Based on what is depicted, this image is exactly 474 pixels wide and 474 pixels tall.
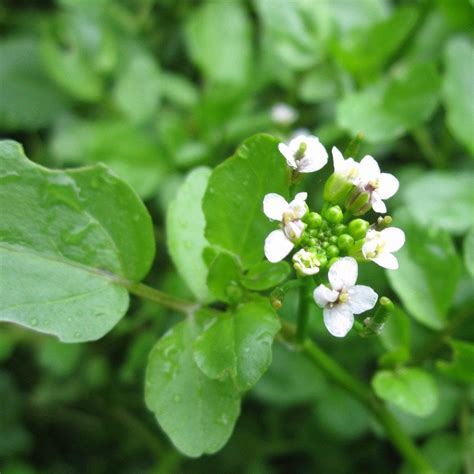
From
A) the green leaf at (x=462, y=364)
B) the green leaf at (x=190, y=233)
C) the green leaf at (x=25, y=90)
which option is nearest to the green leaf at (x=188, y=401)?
the green leaf at (x=190, y=233)

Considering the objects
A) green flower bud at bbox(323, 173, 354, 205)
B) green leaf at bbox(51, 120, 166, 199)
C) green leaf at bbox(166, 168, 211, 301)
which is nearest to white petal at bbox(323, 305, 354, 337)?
green flower bud at bbox(323, 173, 354, 205)

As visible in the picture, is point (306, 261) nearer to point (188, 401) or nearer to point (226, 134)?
point (188, 401)

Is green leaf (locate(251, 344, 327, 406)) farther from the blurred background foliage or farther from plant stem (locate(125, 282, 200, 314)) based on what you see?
plant stem (locate(125, 282, 200, 314))

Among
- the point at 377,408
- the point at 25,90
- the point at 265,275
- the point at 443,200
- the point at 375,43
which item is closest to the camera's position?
the point at 265,275

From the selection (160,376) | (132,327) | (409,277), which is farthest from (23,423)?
(409,277)

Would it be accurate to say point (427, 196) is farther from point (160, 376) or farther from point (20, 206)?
point (20, 206)

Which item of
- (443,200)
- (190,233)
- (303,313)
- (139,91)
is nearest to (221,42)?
(139,91)
